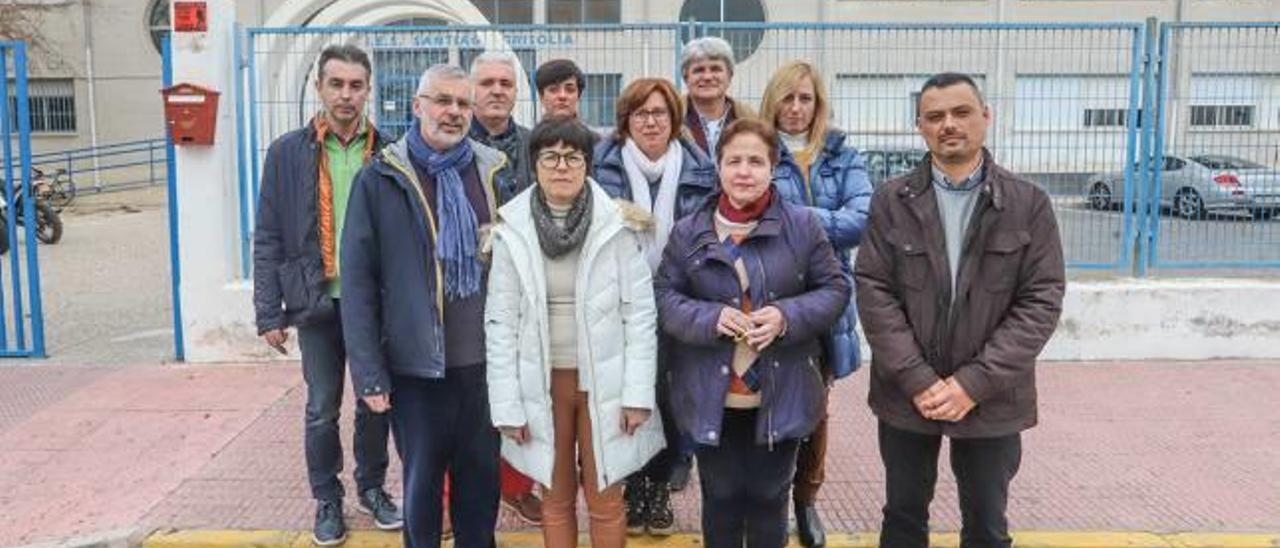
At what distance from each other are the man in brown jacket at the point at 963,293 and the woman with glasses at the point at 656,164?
75cm

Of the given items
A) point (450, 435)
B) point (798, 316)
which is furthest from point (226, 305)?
point (798, 316)

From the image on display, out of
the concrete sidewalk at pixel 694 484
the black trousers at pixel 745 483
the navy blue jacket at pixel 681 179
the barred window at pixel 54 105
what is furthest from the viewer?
the barred window at pixel 54 105

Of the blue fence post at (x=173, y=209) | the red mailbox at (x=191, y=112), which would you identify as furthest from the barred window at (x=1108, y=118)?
the blue fence post at (x=173, y=209)

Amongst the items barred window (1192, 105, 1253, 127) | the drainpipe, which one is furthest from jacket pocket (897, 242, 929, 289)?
the drainpipe

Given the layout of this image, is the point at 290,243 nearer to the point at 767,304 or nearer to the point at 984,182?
the point at 767,304

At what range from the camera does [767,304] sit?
3.42 m

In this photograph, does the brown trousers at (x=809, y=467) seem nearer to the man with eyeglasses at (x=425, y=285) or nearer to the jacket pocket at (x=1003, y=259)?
the jacket pocket at (x=1003, y=259)

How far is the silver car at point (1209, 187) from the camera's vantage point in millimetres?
7031

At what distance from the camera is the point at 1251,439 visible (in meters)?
5.53

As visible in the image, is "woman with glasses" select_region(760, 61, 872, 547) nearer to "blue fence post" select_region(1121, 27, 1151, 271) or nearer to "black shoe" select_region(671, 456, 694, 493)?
"black shoe" select_region(671, 456, 694, 493)

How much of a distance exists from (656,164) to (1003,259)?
4.27ft

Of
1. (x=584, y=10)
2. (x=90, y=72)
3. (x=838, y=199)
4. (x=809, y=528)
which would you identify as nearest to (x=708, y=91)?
(x=838, y=199)

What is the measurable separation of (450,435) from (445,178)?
0.92 m

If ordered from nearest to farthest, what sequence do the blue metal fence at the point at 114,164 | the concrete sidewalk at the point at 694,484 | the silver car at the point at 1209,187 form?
the concrete sidewalk at the point at 694,484
the silver car at the point at 1209,187
the blue metal fence at the point at 114,164
